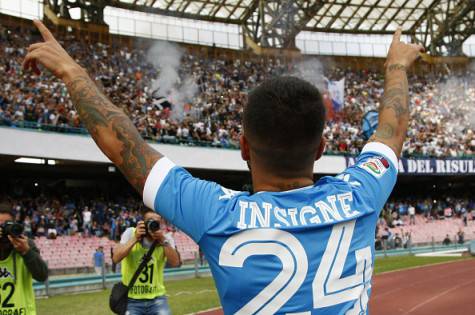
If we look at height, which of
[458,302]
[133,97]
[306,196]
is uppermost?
[133,97]

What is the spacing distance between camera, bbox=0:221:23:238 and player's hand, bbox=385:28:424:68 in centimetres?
312

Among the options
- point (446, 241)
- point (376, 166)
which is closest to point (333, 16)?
point (446, 241)

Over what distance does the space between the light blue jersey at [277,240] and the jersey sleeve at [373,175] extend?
0.06 metres

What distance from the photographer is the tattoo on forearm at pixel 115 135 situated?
199 centimetres

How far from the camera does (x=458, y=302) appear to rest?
46.0ft

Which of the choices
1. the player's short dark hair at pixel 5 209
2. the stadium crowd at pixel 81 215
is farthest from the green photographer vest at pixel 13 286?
the stadium crowd at pixel 81 215

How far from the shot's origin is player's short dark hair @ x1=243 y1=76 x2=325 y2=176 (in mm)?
1938

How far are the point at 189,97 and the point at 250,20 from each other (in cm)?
1332

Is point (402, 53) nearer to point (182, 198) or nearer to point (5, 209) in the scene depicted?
point (182, 198)

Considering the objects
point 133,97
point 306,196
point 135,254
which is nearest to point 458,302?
point 135,254

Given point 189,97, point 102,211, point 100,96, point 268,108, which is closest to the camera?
point 268,108

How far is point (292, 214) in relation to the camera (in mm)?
1884

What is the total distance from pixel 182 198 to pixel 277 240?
1.04 ft

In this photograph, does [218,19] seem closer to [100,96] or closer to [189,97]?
[189,97]
